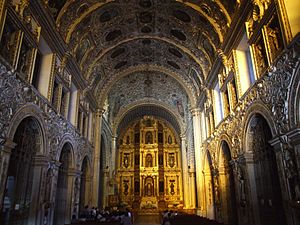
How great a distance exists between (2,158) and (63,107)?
601 centimetres

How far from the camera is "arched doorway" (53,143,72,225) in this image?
12094 mm

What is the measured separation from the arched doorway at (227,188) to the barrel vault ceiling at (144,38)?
5.09 metres

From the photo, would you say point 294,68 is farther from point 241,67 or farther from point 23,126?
point 23,126

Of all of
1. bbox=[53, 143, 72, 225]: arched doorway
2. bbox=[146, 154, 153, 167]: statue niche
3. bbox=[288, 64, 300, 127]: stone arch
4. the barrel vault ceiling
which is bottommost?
bbox=[53, 143, 72, 225]: arched doorway

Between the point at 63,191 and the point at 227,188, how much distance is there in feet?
26.1

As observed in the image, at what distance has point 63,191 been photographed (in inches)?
497

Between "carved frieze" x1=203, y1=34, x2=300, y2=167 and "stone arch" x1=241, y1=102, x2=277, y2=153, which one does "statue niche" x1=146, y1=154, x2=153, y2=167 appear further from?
"stone arch" x1=241, y1=102, x2=277, y2=153

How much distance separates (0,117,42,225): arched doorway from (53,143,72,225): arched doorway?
293 centimetres

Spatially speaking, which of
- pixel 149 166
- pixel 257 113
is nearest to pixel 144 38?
pixel 257 113

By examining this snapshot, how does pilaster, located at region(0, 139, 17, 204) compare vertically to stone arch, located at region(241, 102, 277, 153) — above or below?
below

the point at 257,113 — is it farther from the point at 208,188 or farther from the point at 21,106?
the point at 208,188

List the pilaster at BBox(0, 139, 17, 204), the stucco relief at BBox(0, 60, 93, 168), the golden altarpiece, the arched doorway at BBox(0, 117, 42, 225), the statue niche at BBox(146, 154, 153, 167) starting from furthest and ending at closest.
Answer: the statue niche at BBox(146, 154, 153, 167), the golden altarpiece, the arched doorway at BBox(0, 117, 42, 225), the stucco relief at BBox(0, 60, 93, 168), the pilaster at BBox(0, 139, 17, 204)

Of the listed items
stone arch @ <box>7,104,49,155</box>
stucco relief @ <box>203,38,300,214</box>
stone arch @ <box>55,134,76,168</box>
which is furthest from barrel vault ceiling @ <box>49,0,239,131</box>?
stone arch @ <box>7,104,49,155</box>

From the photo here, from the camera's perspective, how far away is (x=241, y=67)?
1082cm
